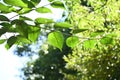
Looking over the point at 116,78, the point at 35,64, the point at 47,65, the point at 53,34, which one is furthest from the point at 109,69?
the point at 35,64

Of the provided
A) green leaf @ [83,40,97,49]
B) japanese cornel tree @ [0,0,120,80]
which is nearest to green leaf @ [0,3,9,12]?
japanese cornel tree @ [0,0,120,80]

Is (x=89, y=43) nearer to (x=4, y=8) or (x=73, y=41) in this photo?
(x=73, y=41)

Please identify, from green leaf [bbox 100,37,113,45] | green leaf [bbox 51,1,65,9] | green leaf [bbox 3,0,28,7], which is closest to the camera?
green leaf [bbox 3,0,28,7]

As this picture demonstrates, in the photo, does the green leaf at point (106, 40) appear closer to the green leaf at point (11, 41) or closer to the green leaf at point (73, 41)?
the green leaf at point (73, 41)

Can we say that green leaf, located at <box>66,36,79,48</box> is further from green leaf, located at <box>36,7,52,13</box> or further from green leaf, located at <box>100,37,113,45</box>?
green leaf, located at <box>36,7,52,13</box>

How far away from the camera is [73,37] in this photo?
155cm

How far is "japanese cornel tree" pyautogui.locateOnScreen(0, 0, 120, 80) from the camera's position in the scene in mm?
1321

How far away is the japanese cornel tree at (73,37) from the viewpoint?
1.32 metres

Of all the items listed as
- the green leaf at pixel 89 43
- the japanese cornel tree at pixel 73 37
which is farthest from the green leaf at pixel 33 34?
the green leaf at pixel 89 43

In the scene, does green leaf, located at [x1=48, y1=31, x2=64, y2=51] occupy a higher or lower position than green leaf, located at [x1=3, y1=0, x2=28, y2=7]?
lower

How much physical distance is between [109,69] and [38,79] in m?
18.6

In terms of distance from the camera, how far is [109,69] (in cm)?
1377

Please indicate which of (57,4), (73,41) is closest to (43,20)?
(57,4)

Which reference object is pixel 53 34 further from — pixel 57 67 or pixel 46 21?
pixel 57 67
